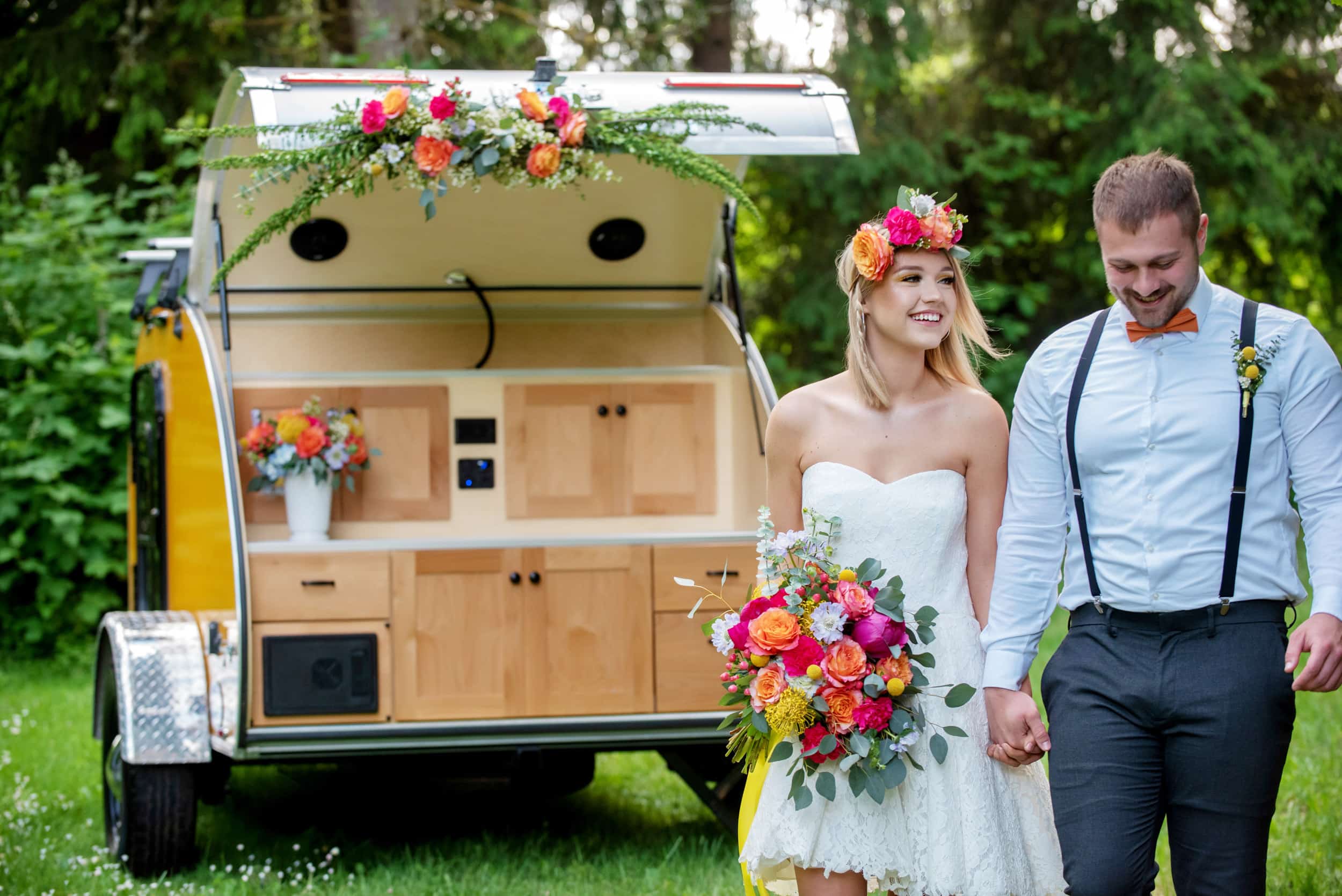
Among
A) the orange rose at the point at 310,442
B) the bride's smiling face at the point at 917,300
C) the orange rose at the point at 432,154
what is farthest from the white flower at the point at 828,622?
the orange rose at the point at 310,442

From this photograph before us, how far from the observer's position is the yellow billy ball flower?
296cm

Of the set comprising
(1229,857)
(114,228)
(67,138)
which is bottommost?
(1229,857)

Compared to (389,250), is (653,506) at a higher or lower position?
lower

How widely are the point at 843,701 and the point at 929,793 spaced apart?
309 millimetres

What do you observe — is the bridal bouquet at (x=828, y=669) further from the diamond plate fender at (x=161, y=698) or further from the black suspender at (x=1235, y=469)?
the diamond plate fender at (x=161, y=698)

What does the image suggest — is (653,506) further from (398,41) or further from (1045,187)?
(1045,187)

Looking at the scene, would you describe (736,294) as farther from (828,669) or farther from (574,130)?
(828,669)

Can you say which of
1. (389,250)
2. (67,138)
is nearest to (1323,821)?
(389,250)

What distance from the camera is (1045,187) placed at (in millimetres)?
12320

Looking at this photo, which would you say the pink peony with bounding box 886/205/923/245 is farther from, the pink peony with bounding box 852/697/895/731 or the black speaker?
the black speaker

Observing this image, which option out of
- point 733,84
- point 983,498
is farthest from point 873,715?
point 733,84

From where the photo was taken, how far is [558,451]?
6.14 metres

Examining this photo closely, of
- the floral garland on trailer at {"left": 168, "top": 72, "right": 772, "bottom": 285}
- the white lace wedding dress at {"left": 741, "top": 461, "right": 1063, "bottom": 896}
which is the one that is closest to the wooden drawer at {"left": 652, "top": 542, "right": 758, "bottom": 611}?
the floral garland on trailer at {"left": 168, "top": 72, "right": 772, "bottom": 285}

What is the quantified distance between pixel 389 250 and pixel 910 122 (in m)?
7.00
